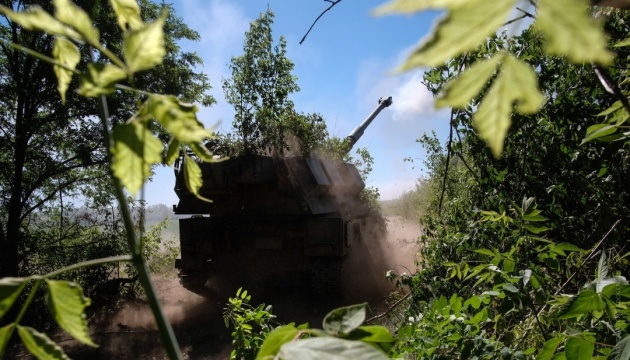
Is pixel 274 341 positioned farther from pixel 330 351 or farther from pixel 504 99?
pixel 504 99

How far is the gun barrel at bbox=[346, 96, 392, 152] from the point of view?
11672 millimetres

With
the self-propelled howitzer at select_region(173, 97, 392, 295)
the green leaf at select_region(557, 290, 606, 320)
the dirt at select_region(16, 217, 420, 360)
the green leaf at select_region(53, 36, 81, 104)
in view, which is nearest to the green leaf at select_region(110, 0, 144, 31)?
the green leaf at select_region(53, 36, 81, 104)

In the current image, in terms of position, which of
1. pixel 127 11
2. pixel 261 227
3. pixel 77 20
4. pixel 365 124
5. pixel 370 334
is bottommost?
pixel 370 334

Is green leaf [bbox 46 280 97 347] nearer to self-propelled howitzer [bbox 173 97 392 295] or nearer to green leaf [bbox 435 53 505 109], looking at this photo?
green leaf [bbox 435 53 505 109]

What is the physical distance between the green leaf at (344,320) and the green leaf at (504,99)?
270 mm

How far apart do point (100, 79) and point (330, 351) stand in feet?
0.90

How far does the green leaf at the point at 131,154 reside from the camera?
0.39m

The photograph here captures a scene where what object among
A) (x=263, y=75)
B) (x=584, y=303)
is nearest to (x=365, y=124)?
(x=263, y=75)

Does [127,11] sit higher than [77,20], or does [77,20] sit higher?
[127,11]

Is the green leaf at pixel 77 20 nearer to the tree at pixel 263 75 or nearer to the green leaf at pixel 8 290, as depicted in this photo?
the green leaf at pixel 8 290

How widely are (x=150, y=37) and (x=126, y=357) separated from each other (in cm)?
799

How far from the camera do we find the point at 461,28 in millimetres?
238

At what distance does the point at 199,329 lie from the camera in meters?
8.57

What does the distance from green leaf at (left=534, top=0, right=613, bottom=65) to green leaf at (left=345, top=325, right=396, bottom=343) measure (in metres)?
0.37
